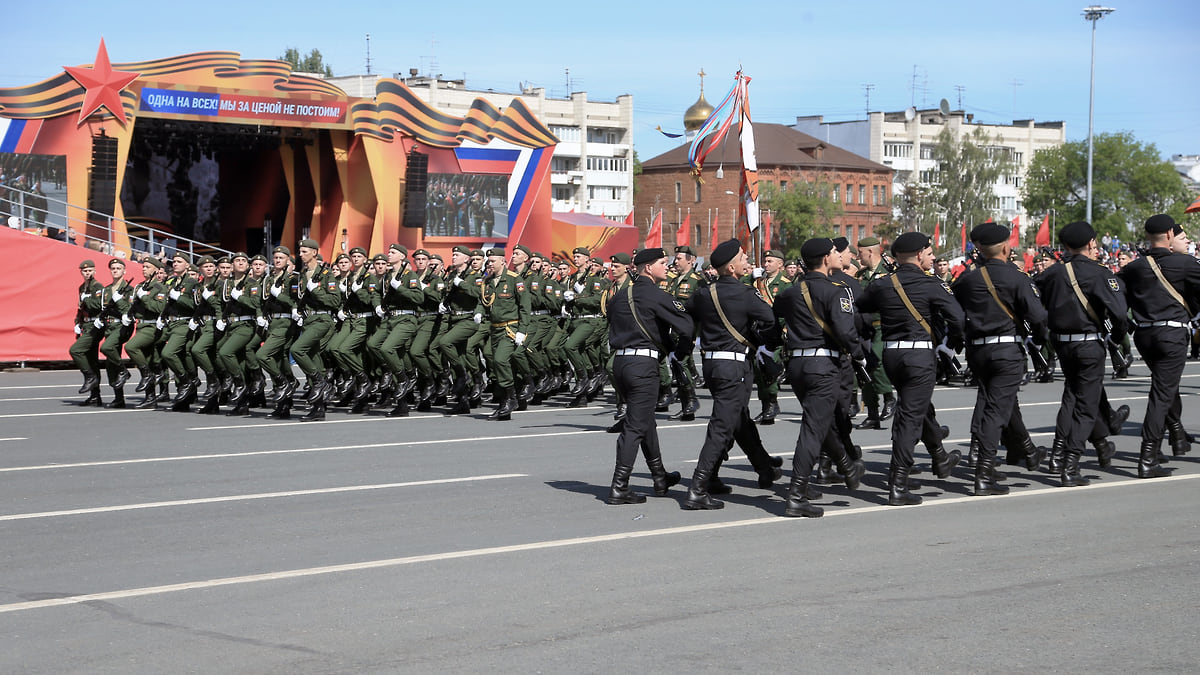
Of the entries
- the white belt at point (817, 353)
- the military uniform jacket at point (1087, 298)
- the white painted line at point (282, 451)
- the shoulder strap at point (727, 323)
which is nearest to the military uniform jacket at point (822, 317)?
the white belt at point (817, 353)

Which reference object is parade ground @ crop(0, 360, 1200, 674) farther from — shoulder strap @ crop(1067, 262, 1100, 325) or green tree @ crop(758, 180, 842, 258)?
green tree @ crop(758, 180, 842, 258)

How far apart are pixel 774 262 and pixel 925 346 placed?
19.3 ft

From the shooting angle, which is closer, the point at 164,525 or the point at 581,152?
the point at 164,525

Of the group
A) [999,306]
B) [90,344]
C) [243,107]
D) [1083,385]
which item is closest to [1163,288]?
[1083,385]

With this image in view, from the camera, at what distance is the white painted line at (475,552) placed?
701 centimetres

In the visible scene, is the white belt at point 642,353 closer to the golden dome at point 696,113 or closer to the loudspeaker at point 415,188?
the loudspeaker at point 415,188

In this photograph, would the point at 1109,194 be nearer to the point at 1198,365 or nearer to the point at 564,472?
the point at 1198,365

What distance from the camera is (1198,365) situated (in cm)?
2489

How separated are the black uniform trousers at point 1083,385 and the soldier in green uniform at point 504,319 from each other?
698cm

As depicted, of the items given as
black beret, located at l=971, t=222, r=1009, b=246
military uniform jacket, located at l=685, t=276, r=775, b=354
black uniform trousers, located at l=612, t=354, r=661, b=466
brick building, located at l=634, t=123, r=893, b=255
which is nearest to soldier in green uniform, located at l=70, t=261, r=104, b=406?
black uniform trousers, located at l=612, t=354, r=661, b=466

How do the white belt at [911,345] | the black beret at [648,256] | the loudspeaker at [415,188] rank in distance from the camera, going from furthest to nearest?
the loudspeaker at [415,188] < the black beret at [648,256] < the white belt at [911,345]

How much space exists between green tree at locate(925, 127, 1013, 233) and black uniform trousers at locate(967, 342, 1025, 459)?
97175mm

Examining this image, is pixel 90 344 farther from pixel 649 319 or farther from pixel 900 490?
pixel 900 490

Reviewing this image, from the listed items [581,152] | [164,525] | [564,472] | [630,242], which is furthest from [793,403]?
[581,152]
